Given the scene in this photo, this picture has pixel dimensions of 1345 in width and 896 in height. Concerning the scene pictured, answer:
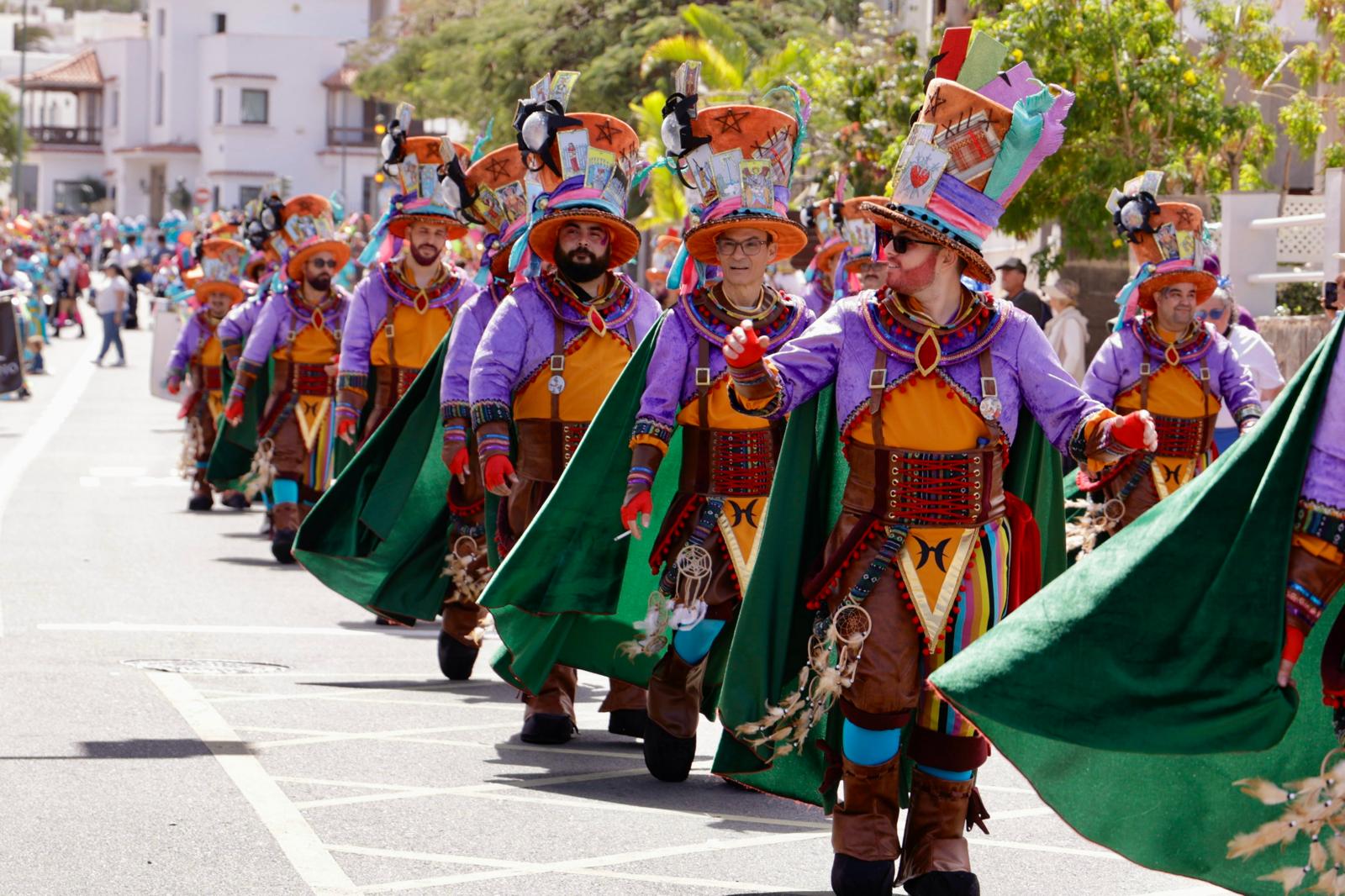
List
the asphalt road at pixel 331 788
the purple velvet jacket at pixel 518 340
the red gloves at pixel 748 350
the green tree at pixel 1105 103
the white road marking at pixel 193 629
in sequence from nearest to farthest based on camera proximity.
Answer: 1. the red gloves at pixel 748 350
2. the asphalt road at pixel 331 788
3. the purple velvet jacket at pixel 518 340
4. the white road marking at pixel 193 629
5. the green tree at pixel 1105 103

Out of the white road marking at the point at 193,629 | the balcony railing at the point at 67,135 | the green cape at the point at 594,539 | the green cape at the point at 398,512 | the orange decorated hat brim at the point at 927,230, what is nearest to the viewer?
the orange decorated hat brim at the point at 927,230

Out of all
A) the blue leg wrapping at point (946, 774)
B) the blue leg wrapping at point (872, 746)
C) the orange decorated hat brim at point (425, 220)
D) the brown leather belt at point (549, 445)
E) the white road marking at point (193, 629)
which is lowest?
the white road marking at point (193, 629)

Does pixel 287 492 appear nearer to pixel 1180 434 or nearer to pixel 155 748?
pixel 1180 434

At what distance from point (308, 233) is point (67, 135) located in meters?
93.7

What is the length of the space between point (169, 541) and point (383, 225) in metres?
4.80

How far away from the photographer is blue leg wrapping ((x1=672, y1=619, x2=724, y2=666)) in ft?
25.7

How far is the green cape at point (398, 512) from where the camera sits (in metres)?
10.5

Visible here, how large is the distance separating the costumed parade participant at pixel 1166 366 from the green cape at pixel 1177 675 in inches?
232

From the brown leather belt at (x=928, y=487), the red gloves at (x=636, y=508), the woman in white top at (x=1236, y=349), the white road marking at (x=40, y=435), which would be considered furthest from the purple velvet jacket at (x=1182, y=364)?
the white road marking at (x=40, y=435)

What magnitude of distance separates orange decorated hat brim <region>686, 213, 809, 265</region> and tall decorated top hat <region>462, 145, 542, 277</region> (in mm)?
2149

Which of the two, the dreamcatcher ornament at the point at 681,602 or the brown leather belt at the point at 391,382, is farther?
the brown leather belt at the point at 391,382

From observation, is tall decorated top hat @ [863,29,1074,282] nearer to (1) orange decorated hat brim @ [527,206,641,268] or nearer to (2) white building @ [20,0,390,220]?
(1) orange decorated hat brim @ [527,206,641,268]

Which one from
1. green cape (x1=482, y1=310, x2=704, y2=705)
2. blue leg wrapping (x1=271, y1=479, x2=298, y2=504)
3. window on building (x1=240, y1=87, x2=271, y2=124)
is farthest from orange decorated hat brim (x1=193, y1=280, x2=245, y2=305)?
window on building (x1=240, y1=87, x2=271, y2=124)

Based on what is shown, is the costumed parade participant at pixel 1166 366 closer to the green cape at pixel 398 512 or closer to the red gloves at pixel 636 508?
the green cape at pixel 398 512
